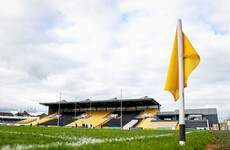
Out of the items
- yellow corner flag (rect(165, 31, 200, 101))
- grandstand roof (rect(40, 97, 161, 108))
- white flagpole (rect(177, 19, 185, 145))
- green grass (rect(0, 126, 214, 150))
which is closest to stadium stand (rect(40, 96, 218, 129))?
grandstand roof (rect(40, 97, 161, 108))

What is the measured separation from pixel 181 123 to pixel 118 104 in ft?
168

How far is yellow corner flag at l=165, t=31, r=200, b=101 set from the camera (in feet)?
19.5

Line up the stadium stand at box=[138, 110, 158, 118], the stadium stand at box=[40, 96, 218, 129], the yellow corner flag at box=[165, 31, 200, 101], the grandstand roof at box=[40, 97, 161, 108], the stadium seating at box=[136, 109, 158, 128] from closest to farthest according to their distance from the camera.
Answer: the yellow corner flag at box=[165, 31, 200, 101] < the stadium seating at box=[136, 109, 158, 128] < the stadium stand at box=[40, 96, 218, 129] < the stadium stand at box=[138, 110, 158, 118] < the grandstand roof at box=[40, 97, 161, 108]

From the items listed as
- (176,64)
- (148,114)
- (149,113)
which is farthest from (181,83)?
(149,113)

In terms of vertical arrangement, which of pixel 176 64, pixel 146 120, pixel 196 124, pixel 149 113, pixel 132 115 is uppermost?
pixel 176 64

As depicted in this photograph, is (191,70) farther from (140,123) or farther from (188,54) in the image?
(140,123)

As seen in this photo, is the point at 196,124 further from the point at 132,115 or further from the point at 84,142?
A: the point at 84,142

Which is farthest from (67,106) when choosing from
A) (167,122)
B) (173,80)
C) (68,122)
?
(173,80)

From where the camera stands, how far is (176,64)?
6.30 metres

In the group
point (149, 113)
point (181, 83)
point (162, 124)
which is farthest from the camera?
point (149, 113)

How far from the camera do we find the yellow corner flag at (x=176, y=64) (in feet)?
19.5

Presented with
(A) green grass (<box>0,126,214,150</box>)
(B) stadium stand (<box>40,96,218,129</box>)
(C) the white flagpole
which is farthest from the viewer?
(B) stadium stand (<box>40,96,218,129</box>)

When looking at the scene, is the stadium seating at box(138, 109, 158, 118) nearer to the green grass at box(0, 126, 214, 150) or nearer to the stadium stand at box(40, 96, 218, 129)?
the stadium stand at box(40, 96, 218, 129)

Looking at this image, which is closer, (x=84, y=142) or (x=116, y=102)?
(x=84, y=142)
